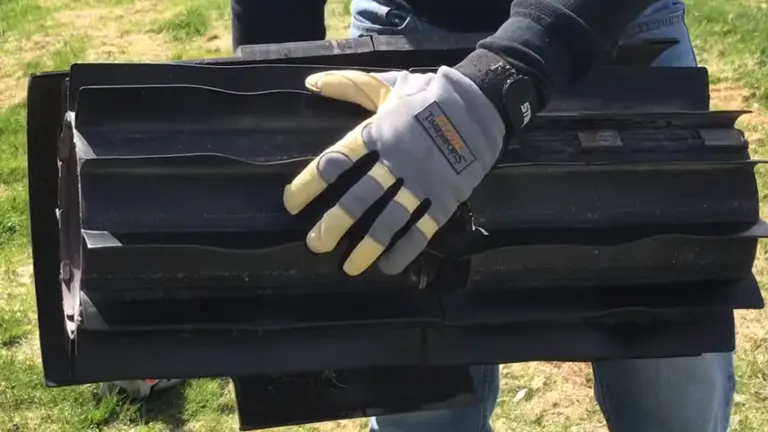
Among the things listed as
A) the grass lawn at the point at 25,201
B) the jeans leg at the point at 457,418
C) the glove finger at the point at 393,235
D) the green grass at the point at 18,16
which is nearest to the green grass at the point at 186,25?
the grass lawn at the point at 25,201

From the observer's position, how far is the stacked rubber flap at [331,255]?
1.15 meters

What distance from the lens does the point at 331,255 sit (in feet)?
3.91

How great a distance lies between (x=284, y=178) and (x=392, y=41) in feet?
1.27

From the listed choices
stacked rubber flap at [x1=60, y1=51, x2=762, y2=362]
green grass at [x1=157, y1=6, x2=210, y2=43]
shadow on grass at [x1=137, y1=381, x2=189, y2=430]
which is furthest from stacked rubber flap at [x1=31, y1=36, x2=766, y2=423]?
green grass at [x1=157, y1=6, x2=210, y2=43]

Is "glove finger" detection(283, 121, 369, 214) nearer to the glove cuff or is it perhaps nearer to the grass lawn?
the glove cuff

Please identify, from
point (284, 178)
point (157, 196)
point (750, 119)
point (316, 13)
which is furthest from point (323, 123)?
point (750, 119)

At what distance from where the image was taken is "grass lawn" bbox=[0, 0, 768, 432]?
8.31ft

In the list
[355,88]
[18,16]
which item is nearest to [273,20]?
[355,88]

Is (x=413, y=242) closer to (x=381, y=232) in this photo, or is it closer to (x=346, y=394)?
(x=381, y=232)

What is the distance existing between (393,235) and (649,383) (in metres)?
0.71

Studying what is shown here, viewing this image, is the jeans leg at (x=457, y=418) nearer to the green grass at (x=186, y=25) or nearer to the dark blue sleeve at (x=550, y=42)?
the dark blue sleeve at (x=550, y=42)

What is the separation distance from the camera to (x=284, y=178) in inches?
45.6

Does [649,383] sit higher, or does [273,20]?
[273,20]

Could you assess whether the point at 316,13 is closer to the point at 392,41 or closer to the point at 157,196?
the point at 392,41
